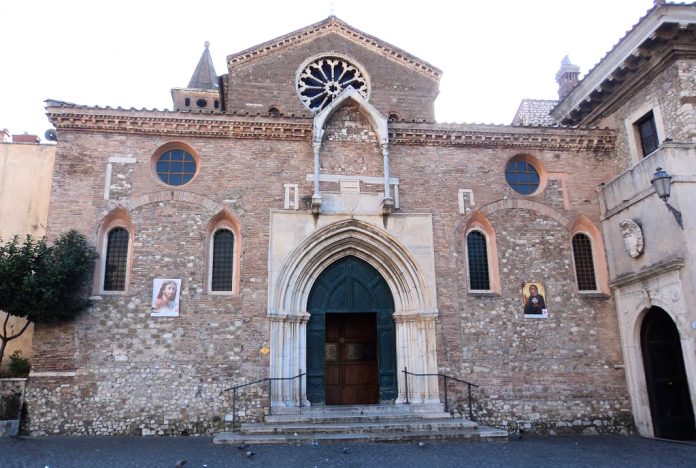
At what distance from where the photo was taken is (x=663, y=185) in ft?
41.4

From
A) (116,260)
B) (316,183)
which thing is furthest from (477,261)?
(116,260)

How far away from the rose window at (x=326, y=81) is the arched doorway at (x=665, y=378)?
41.4 feet

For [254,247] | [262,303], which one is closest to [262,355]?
[262,303]

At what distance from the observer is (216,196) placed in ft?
→ 49.8

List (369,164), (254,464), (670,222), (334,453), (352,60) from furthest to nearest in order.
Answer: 1. (352,60)
2. (369,164)
3. (670,222)
4. (334,453)
5. (254,464)

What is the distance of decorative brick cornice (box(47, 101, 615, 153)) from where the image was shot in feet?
49.3

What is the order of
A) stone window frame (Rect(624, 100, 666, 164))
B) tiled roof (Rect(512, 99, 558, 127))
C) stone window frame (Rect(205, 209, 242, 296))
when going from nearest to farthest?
stone window frame (Rect(205, 209, 242, 296)) < stone window frame (Rect(624, 100, 666, 164)) < tiled roof (Rect(512, 99, 558, 127))

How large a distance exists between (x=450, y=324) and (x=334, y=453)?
532cm

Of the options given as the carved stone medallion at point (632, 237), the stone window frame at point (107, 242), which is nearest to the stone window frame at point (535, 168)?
the carved stone medallion at point (632, 237)

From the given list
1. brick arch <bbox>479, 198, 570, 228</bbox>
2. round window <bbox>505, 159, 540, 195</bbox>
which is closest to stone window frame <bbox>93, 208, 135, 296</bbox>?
brick arch <bbox>479, 198, 570, 228</bbox>

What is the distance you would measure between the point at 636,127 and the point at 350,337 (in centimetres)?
987

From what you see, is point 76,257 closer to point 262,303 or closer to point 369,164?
point 262,303

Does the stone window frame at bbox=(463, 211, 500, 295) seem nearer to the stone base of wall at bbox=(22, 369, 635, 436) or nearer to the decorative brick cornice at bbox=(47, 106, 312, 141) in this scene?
the stone base of wall at bbox=(22, 369, 635, 436)

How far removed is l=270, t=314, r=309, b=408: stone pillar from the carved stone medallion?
851 centimetres
